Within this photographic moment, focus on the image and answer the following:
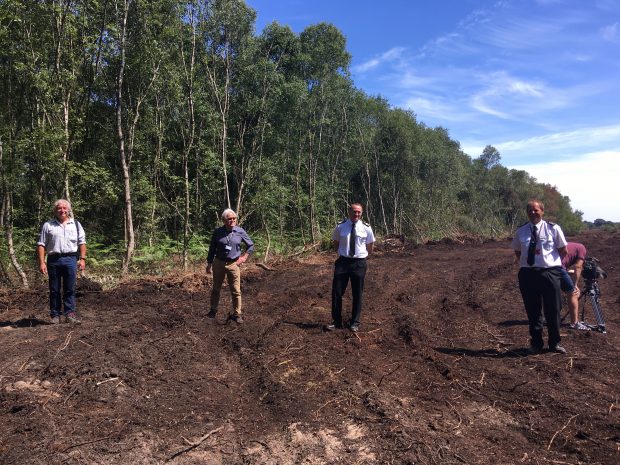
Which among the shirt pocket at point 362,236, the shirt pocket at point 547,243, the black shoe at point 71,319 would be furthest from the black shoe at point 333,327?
the black shoe at point 71,319

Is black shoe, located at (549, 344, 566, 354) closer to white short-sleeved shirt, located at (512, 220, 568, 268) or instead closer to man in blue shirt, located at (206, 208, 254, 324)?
white short-sleeved shirt, located at (512, 220, 568, 268)

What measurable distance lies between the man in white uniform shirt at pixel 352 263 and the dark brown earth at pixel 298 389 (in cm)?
33

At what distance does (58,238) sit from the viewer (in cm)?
614

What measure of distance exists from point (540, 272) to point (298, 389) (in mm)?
3211

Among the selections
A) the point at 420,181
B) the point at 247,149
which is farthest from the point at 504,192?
the point at 247,149

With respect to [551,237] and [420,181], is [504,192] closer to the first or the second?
[420,181]

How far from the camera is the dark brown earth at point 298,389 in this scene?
326 cm

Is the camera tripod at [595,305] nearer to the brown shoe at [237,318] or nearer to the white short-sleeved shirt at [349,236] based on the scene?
the white short-sleeved shirt at [349,236]

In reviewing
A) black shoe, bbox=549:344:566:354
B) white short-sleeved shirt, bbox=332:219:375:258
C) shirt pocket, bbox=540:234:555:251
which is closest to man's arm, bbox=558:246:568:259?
shirt pocket, bbox=540:234:555:251

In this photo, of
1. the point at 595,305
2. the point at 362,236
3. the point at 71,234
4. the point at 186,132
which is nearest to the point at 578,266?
the point at 595,305

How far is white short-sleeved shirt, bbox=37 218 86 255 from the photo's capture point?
6.10 metres

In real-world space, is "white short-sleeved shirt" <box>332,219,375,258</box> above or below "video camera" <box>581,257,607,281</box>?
above

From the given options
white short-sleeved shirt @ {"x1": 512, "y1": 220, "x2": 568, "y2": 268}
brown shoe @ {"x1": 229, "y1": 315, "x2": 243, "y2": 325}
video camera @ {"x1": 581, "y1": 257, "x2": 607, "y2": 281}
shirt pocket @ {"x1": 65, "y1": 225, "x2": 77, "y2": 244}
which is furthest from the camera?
video camera @ {"x1": 581, "y1": 257, "x2": 607, "y2": 281}

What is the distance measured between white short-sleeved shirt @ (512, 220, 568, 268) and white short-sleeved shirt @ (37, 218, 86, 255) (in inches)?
Answer: 234
